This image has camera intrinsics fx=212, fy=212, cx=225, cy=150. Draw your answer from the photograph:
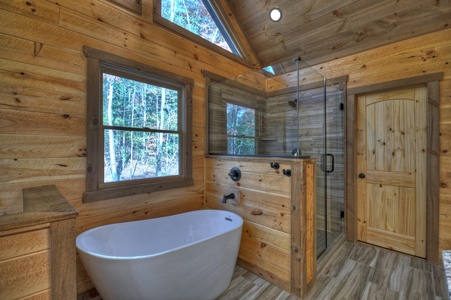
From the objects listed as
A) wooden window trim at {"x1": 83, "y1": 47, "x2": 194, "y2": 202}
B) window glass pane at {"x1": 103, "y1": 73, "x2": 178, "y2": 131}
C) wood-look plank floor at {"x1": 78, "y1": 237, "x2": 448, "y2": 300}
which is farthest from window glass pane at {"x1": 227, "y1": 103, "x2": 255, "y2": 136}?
wood-look plank floor at {"x1": 78, "y1": 237, "x2": 448, "y2": 300}

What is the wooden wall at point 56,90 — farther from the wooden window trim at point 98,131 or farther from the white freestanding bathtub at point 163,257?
the white freestanding bathtub at point 163,257

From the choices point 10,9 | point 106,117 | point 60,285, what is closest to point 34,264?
point 60,285

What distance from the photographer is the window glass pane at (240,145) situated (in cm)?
269

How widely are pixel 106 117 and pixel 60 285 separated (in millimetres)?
1466

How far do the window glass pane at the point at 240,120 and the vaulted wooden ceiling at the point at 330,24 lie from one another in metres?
1.03

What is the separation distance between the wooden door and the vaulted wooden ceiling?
688 mm

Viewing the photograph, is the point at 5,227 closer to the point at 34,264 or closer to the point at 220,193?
the point at 34,264

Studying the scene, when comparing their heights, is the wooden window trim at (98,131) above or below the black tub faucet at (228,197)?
above

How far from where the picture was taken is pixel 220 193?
2.49 metres

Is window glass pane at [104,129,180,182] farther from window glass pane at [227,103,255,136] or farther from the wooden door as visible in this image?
the wooden door

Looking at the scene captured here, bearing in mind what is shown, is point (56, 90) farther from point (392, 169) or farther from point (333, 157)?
point (392, 169)

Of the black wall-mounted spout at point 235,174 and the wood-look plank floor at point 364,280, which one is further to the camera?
the black wall-mounted spout at point 235,174

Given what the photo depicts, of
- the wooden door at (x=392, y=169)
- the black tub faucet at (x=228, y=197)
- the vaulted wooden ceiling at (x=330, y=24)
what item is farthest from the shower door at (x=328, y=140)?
the black tub faucet at (x=228, y=197)

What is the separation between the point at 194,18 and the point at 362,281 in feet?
11.2
